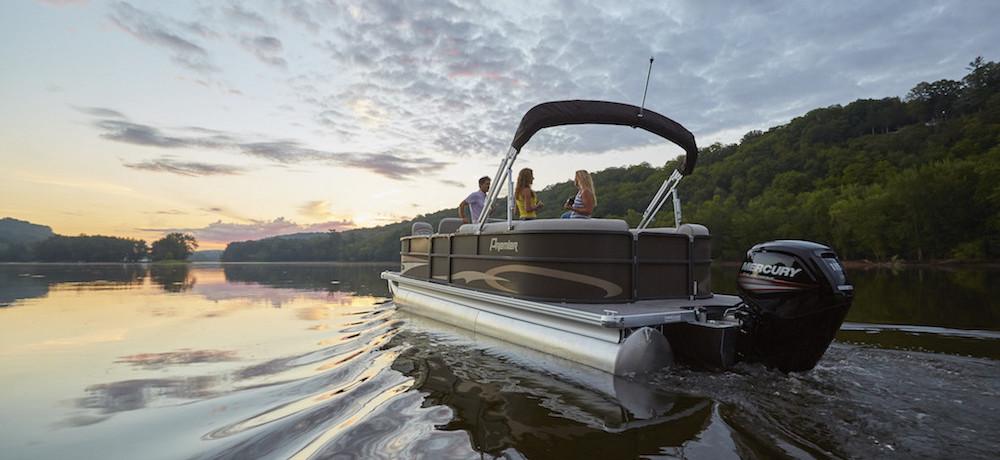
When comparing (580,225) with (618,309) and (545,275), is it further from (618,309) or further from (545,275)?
(618,309)

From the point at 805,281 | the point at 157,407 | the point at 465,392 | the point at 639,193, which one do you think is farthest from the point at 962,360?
the point at 639,193

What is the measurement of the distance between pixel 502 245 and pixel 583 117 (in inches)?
70.4

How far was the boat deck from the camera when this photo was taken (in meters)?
4.08

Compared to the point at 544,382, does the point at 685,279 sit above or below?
above

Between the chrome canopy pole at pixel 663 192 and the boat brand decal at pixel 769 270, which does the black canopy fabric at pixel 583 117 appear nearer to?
the chrome canopy pole at pixel 663 192

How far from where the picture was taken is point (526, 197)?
6.53 metres

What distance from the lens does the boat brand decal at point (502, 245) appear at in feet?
18.3

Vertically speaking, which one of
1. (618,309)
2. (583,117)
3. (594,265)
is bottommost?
(618,309)

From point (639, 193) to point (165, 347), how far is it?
51.2m

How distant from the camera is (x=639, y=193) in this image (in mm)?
52906

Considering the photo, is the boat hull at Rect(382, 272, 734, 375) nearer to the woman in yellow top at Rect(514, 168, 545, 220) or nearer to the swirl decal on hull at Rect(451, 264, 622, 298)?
the swirl decal on hull at Rect(451, 264, 622, 298)

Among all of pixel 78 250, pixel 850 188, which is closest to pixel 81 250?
pixel 78 250

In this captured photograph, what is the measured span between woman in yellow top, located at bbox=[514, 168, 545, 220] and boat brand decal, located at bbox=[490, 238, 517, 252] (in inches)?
29.4

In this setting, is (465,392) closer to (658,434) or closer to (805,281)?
(658,434)
